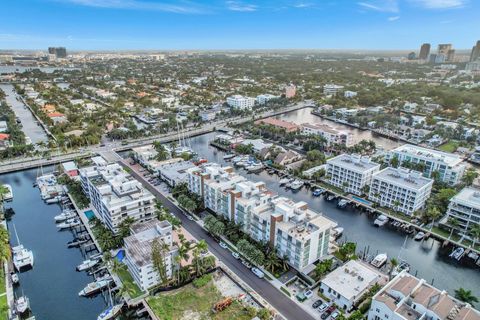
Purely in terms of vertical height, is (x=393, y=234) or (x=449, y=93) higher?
(x=449, y=93)

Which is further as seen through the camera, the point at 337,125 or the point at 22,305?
the point at 337,125

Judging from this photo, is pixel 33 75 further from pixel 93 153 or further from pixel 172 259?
pixel 172 259

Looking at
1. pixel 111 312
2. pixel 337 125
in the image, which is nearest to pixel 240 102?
pixel 337 125

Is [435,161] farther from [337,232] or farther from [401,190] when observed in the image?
[337,232]

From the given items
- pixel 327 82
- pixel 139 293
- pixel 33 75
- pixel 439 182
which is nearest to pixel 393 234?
pixel 439 182

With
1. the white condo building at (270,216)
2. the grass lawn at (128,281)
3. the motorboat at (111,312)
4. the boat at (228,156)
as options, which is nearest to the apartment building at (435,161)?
the white condo building at (270,216)

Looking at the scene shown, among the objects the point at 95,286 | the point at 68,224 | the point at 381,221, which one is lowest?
the point at 95,286
